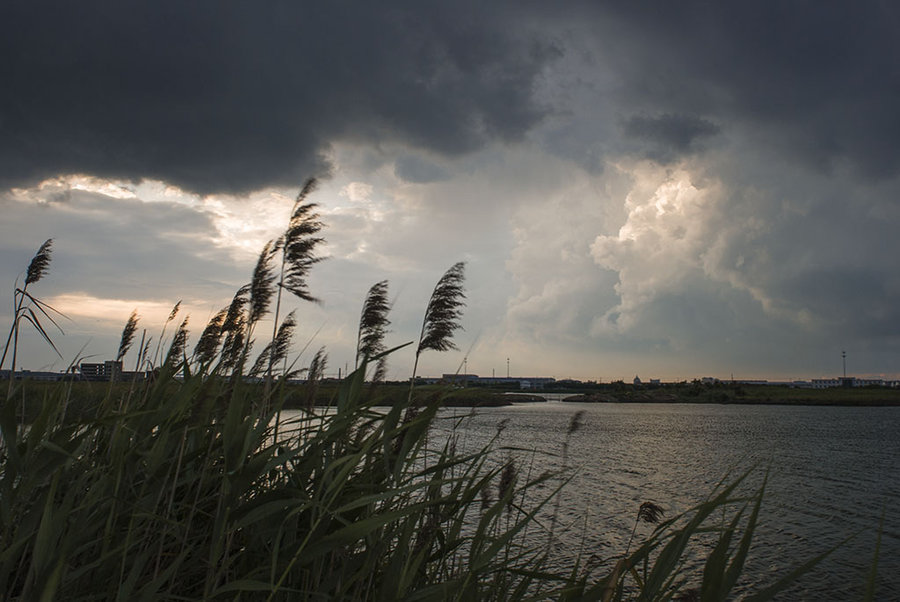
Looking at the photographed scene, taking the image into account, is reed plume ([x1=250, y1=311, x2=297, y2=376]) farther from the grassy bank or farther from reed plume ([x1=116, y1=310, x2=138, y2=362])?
the grassy bank

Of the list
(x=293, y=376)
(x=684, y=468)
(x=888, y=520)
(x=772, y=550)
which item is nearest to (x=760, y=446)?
(x=684, y=468)

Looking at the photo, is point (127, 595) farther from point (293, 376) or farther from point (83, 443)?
point (293, 376)

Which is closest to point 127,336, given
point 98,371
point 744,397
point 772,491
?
point 98,371

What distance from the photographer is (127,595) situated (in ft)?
8.78

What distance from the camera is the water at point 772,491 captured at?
14377 millimetres

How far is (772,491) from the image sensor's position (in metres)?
25.0

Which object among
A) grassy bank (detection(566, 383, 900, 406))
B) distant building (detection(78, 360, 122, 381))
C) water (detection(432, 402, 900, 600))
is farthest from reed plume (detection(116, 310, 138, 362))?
grassy bank (detection(566, 383, 900, 406))

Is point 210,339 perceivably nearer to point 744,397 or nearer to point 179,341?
point 179,341

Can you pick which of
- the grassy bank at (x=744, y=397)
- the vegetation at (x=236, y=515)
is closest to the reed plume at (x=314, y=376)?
the vegetation at (x=236, y=515)

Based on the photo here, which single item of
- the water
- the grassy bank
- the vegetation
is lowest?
the water

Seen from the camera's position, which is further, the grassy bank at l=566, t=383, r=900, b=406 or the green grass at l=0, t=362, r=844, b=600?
the grassy bank at l=566, t=383, r=900, b=406

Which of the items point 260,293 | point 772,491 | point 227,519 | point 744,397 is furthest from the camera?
point 744,397

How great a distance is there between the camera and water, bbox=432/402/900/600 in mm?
14377

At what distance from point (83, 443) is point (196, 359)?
228 cm
